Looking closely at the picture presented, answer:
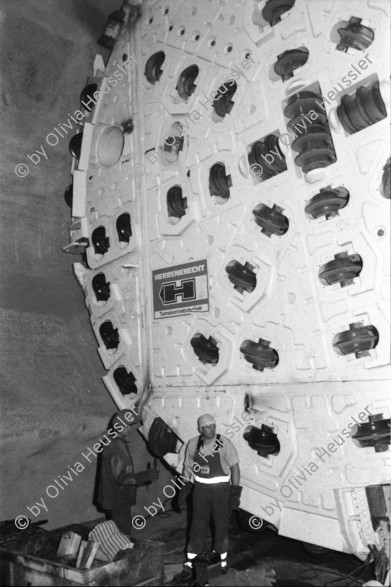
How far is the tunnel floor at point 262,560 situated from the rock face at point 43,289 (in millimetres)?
678

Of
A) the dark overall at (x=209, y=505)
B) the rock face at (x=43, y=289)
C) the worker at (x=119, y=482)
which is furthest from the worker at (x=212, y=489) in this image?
the rock face at (x=43, y=289)

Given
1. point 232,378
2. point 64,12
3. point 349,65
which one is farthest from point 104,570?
point 64,12

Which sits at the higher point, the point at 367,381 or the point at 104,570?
the point at 367,381

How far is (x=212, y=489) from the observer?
4.68 metres

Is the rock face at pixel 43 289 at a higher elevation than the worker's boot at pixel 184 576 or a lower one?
higher

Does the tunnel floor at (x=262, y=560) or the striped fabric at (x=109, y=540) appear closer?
the tunnel floor at (x=262, y=560)

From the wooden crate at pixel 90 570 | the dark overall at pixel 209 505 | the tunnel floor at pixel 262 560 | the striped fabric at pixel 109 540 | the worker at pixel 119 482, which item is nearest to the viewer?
the wooden crate at pixel 90 570

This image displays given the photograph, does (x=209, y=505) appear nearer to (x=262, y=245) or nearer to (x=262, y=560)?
(x=262, y=560)

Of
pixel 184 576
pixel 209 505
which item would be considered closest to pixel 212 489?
pixel 209 505

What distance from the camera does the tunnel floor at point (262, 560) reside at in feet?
14.1

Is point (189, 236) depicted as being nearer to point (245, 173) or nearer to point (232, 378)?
point (245, 173)

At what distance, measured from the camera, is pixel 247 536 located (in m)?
5.96

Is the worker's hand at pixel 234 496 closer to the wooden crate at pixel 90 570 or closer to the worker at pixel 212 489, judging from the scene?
the worker at pixel 212 489

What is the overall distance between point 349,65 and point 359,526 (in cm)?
334
